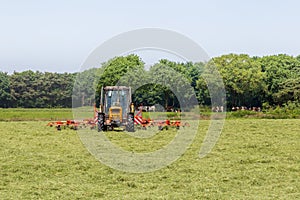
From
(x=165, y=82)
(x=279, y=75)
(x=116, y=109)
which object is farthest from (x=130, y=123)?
(x=279, y=75)

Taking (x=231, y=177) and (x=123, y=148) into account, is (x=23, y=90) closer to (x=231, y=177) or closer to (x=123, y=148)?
(x=123, y=148)

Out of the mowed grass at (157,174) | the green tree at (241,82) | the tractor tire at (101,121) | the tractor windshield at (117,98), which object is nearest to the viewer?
the mowed grass at (157,174)

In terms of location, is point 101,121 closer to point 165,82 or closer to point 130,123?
point 130,123

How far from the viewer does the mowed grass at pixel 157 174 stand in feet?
21.9

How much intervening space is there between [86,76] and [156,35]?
3479cm

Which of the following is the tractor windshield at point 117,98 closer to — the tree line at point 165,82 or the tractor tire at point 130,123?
the tractor tire at point 130,123

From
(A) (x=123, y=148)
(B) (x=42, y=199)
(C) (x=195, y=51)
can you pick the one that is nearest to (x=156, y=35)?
(C) (x=195, y=51)

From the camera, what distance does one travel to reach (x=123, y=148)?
37.6ft

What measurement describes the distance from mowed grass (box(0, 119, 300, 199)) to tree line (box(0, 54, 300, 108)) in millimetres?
19653

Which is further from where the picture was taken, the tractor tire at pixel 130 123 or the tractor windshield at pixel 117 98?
the tractor windshield at pixel 117 98

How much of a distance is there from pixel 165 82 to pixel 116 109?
18233 mm

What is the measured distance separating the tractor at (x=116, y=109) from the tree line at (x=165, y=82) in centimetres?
1361

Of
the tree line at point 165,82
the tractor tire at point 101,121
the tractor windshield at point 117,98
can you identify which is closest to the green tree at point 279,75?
the tree line at point 165,82

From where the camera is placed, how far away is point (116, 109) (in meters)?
16.8
